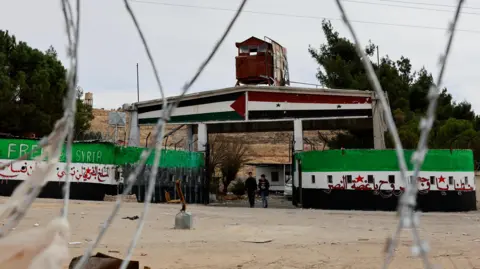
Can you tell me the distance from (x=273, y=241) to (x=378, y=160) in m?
9.11

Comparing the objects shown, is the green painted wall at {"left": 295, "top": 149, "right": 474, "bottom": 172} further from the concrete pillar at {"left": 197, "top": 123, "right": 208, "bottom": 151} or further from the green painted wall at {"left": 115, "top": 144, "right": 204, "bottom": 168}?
the concrete pillar at {"left": 197, "top": 123, "right": 208, "bottom": 151}

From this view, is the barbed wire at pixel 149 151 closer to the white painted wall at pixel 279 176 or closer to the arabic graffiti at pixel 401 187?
the arabic graffiti at pixel 401 187

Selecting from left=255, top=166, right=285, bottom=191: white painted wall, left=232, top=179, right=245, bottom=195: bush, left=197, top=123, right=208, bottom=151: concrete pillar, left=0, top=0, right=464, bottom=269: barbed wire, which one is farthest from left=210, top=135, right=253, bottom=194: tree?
left=0, top=0, right=464, bottom=269: barbed wire

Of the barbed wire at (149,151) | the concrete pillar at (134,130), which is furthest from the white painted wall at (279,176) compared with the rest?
the barbed wire at (149,151)

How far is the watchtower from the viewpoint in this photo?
22500mm

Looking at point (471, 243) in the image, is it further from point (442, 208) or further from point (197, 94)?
point (197, 94)

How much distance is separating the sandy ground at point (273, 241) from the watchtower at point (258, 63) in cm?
1072

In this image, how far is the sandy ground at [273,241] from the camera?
6191 millimetres

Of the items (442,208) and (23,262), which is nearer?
(23,262)

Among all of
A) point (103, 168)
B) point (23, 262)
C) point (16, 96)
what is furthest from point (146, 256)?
point (16, 96)

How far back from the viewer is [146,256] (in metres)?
6.30

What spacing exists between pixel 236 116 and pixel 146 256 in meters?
14.3

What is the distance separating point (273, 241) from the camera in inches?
324

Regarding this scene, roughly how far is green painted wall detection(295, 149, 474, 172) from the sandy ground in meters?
3.63
